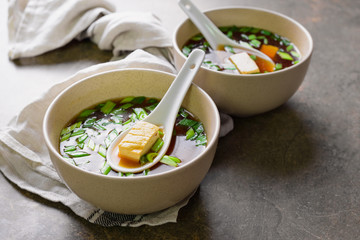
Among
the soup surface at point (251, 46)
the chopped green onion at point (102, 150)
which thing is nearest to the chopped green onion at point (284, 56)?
the soup surface at point (251, 46)

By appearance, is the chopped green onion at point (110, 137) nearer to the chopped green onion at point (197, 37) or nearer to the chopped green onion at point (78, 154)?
the chopped green onion at point (78, 154)

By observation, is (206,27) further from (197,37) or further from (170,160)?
(170,160)

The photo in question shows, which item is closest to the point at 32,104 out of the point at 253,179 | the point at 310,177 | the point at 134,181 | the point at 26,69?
the point at 26,69

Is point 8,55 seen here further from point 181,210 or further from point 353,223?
point 353,223

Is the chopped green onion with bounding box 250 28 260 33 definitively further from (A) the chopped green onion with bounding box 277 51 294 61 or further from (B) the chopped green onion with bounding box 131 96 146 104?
(B) the chopped green onion with bounding box 131 96 146 104

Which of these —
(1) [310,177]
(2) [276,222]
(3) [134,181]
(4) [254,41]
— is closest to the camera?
(3) [134,181]

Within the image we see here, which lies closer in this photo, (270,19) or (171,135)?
(171,135)

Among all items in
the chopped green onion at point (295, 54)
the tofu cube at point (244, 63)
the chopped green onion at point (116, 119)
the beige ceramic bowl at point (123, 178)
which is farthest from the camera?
the chopped green onion at point (295, 54)
